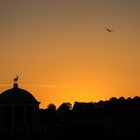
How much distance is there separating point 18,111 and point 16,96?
12.8 feet

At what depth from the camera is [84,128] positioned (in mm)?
138500

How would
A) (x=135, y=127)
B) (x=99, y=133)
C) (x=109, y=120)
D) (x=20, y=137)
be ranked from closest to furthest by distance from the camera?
(x=99, y=133) → (x=20, y=137) → (x=135, y=127) → (x=109, y=120)

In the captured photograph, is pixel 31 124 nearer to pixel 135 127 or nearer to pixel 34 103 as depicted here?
pixel 34 103

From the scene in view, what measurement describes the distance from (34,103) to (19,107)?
7.77ft

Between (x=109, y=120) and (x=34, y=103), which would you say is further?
(x=109, y=120)

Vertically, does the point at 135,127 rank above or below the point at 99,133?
above

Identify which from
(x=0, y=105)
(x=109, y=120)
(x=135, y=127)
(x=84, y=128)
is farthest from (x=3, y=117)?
(x=109, y=120)

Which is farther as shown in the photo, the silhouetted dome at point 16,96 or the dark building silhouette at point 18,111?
the dark building silhouette at point 18,111

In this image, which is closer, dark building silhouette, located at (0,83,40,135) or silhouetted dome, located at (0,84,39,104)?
silhouetted dome, located at (0,84,39,104)

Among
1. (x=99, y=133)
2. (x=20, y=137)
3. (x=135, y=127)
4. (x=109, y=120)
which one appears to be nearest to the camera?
(x=99, y=133)

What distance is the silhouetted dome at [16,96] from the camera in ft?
506

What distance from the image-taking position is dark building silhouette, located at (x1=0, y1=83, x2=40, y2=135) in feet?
507

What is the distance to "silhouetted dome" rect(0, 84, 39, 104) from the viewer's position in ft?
506

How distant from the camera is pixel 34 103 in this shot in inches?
6171
